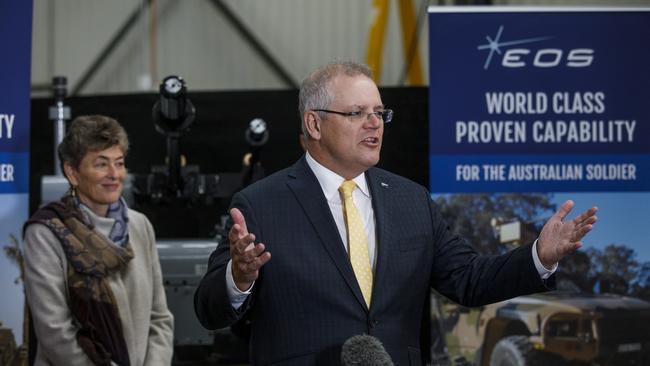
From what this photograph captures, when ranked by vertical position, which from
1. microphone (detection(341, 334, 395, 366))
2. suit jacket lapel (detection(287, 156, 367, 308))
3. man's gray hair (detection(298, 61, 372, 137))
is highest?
man's gray hair (detection(298, 61, 372, 137))

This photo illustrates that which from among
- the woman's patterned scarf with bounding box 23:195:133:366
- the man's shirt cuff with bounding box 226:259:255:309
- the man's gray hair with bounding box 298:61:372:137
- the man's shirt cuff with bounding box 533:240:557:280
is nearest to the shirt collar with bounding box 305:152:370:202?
the man's gray hair with bounding box 298:61:372:137

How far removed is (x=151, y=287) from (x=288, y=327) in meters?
1.00

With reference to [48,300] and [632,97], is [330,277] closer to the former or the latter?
[48,300]

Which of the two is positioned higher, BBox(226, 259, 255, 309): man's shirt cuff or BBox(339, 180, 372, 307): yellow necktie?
BBox(339, 180, 372, 307): yellow necktie

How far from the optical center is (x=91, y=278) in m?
3.09

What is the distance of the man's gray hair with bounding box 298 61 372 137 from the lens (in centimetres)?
250

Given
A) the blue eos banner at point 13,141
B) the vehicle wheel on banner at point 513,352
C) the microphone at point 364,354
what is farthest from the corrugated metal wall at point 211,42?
the microphone at point 364,354

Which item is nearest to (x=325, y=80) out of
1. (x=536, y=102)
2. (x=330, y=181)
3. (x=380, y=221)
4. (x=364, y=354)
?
(x=330, y=181)

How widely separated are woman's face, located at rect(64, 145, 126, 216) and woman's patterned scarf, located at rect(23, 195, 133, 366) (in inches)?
2.8

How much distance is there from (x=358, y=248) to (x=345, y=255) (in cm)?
6

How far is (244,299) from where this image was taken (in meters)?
2.35

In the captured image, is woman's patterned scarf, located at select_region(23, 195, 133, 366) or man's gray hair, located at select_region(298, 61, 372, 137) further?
woman's patterned scarf, located at select_region(23, 195, 133, 366)

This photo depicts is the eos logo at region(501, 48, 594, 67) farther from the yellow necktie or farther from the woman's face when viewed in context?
the yellow necktie

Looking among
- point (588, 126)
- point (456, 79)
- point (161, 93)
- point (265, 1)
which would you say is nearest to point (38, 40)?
point (265, 1)
